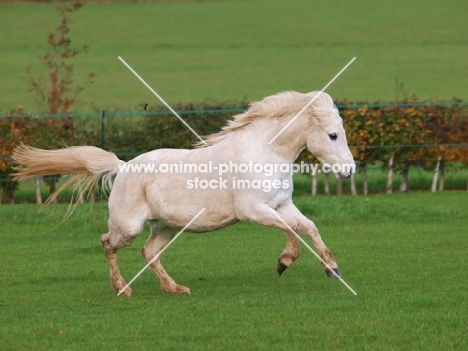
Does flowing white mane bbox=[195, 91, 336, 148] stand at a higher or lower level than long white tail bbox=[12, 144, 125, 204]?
higher

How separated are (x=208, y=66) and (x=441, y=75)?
9121 millimetres

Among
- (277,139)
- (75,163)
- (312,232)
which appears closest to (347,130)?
(75,163)

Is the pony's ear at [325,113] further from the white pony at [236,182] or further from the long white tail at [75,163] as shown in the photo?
the long white tail at [75,163]

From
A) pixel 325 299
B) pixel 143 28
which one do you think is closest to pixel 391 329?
pixel 325 299

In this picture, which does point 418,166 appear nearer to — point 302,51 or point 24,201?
point 24,201

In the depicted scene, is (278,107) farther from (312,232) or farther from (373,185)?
(373,185)

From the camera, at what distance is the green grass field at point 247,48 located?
34534mm

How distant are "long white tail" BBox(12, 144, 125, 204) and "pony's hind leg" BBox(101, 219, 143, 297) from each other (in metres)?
0.64

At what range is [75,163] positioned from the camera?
10055 mm

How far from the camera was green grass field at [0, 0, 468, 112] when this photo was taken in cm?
3453

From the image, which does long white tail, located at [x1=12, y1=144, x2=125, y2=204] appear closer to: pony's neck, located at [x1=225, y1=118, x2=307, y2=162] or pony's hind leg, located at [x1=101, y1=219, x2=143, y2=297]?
pony's hind leg, located at [x1=101, y1=219, x2=143, y2=297]

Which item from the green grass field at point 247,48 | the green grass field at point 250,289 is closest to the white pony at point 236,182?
the green grass field at point 250,289

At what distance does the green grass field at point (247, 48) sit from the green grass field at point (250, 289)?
1736 cm

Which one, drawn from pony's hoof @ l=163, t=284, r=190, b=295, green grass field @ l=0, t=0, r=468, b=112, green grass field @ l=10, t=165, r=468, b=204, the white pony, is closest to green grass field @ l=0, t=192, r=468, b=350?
pony's hoof @ l=163, t=284, r=190, b=295
